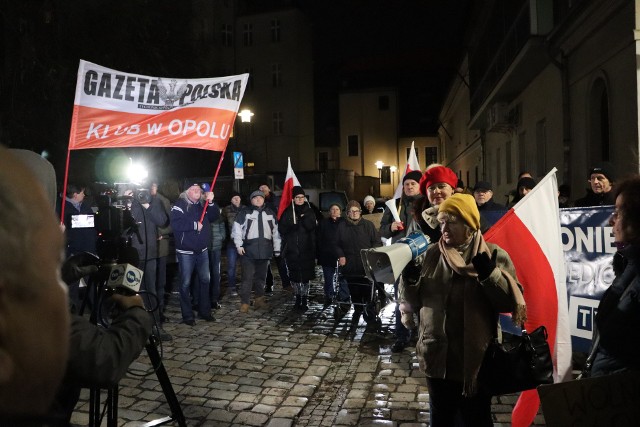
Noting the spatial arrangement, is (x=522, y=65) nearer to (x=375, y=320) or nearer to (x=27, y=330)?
(x=375, y=320)

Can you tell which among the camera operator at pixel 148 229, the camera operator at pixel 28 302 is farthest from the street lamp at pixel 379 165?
the camera operator at pixel 28 302

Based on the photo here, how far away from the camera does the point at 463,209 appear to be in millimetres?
3000

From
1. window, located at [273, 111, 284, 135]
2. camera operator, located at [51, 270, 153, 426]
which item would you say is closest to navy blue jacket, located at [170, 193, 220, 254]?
camera operator, located at [51, 270, 153, 426]

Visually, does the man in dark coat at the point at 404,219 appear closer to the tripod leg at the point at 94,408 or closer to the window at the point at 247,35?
the tripod leg at the point at 94,408

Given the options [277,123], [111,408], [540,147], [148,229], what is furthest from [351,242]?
[277,123]

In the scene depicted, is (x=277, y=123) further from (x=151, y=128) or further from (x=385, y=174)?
(x=151, y=128)

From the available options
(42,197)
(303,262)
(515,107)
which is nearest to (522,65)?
(515,107)

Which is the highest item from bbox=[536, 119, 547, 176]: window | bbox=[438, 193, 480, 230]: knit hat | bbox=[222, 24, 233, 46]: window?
bbox=[222, 24, 233, 46]: window

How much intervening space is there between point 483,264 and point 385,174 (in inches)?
1917

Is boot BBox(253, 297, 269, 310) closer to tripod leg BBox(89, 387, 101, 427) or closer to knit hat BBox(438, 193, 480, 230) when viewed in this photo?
tripod leg BBox(89, 387, 101, 427)

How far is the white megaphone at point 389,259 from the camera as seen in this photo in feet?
9.62

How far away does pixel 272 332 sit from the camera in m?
7.42

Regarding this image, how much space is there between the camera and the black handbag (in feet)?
9.23

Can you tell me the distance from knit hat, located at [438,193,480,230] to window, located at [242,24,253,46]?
45.2 metres
